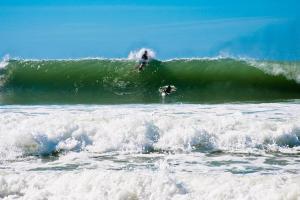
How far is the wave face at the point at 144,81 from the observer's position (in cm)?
2011

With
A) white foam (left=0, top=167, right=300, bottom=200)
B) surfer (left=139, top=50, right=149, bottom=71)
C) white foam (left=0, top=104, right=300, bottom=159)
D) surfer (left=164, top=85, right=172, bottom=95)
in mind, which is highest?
surfer (left=139, top=50, right=149, bottom=71)

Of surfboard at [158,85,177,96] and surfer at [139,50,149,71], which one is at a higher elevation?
surfer at [139,50,149,71]

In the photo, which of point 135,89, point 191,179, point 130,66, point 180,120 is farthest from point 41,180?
point 130,66

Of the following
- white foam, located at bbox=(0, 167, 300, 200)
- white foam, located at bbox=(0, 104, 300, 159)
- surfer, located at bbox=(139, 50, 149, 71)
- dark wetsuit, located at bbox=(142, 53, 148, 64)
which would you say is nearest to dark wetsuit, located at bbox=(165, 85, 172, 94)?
surfer, located at bbox=(139, 50, 149, 71)

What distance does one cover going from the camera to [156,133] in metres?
12.2

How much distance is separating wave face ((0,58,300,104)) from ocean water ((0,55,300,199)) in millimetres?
44

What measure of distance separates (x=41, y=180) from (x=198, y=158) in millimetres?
3117

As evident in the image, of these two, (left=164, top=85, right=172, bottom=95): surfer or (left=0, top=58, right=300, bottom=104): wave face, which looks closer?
(left=0, top=58, right=300, bottom=104): wave face

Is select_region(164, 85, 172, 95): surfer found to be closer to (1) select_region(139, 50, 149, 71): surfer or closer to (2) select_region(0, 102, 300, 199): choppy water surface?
(1) select_region(139, 50, 149, 71): surfer

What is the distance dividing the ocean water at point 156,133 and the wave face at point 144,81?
0.14 feet

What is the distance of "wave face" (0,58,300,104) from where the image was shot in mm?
20109

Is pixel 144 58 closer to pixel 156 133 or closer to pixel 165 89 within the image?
pixel 165 89

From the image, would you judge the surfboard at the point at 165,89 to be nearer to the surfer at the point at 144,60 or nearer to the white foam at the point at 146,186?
the surfer at the point at 144,60

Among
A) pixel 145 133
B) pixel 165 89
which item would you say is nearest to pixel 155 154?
pixel 145 133
